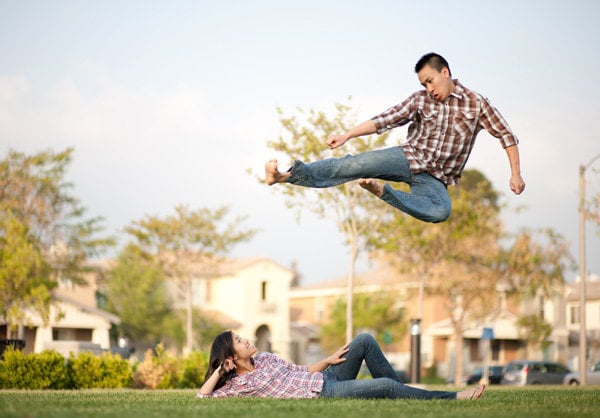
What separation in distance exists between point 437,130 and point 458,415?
11.4 ft

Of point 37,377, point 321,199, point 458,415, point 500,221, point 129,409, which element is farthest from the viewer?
point 500,221

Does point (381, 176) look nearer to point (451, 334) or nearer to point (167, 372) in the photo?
point (167, 372)

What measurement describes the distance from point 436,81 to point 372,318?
1945 inches

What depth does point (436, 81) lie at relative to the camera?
9.02 meters

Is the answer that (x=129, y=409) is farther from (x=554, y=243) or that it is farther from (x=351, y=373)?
(x=554, y=243)

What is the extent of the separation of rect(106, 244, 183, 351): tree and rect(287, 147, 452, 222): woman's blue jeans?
4703cm

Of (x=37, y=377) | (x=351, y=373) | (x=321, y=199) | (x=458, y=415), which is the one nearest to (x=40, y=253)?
(x=321, y=199)

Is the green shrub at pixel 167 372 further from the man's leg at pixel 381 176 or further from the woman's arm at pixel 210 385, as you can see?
the man's leg at pixel 381 176

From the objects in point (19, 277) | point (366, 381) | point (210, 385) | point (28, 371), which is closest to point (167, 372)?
point (28, 371)

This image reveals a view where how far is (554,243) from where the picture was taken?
44.0m

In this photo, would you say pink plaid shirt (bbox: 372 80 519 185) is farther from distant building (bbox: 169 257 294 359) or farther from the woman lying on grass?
distant building (bbox: 169 257 294 359)

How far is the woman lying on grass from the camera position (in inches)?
332

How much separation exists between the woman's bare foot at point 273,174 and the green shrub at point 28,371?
32.2 ft

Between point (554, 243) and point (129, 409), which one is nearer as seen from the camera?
point (129, 409)
